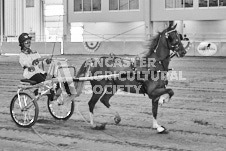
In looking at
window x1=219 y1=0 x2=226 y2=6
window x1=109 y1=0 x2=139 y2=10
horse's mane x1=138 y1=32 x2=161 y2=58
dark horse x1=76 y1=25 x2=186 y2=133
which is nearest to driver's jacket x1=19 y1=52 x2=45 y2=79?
dark horse x1=76 y1=25 x2=186 y2=133

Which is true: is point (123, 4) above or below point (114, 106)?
above

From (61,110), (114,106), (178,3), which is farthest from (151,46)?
(178,3)

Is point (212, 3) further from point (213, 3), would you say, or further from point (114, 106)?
point (114, 106)

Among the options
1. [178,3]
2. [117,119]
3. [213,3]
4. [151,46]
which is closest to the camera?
[151,46]

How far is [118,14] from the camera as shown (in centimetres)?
5181

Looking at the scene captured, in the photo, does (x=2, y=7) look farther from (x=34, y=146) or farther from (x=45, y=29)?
(x=34, y=146)

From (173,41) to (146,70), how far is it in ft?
2.26

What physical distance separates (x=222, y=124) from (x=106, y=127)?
86.5 inches

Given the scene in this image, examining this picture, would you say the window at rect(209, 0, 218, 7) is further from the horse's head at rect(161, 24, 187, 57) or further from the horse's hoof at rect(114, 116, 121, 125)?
the horse's hoof at rect(114, 116, 121, 125)

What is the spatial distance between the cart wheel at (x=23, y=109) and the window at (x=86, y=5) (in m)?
44.8

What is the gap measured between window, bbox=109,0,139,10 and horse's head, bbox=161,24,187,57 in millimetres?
42761

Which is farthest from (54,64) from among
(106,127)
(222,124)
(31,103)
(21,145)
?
(222,124)

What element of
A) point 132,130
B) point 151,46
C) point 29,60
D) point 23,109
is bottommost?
point 132,130

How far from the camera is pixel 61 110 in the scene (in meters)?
9.91
